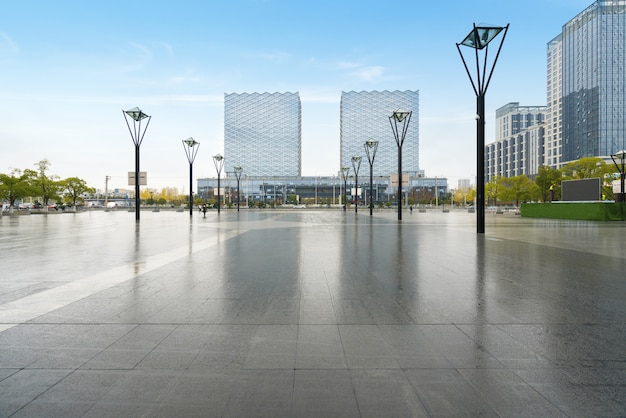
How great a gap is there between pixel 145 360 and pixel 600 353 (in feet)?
13.5

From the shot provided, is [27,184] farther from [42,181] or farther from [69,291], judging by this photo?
[69,291]

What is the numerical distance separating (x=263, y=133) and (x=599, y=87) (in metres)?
113

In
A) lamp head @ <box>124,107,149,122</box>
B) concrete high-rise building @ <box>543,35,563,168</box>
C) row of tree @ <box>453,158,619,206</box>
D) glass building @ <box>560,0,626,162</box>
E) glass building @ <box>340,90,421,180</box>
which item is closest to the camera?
lamp head @ <box>124,107,149,122</box>

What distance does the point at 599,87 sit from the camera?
12431 cm

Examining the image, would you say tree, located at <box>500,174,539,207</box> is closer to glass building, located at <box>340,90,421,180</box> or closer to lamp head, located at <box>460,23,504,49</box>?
lamp head, located at <box>460,23,504,49</box>

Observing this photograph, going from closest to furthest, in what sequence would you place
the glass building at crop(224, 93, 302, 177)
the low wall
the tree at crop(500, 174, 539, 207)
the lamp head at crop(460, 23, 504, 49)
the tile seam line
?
the tile seam line, the lamp head at crop(460, 23, 504, 49), the low wall, the tree at crop(500, 174, 539, 207), the glass building at crop(224, 93, 302, 177)

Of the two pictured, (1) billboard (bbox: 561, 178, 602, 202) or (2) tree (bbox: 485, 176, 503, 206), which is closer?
(1) billboard (bbox: 561, 178, 602, 202)

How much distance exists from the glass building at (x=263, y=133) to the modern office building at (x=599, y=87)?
314ft

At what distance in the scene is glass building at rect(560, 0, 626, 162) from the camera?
122 m

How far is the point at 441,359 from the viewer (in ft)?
11.5

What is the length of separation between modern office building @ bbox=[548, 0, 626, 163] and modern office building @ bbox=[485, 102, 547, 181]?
1268cm

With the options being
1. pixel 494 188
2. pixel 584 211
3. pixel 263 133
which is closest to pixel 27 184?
pixel 584 211

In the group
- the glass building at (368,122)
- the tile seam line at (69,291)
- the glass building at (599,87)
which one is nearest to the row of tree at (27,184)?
the tile seam line at (69,291)

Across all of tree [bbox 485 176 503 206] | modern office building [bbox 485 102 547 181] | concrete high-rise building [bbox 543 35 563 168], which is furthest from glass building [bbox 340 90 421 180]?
tree [bbox 485 176 503 206]
